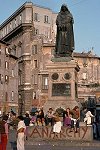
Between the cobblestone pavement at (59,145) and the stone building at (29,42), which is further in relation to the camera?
the stone building at (29,42)

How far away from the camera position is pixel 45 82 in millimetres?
75000

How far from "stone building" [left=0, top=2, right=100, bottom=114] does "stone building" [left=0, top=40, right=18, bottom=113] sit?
62 centimetres

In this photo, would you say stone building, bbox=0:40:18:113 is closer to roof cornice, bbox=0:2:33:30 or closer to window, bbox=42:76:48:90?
window, bbox=42:76:48:90

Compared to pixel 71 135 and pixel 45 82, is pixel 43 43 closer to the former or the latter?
pixel 45 82

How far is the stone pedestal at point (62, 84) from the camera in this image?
22.3 m

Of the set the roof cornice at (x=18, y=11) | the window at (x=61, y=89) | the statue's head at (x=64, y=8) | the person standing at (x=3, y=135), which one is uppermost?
the roof cornice at (x=18, y=11)

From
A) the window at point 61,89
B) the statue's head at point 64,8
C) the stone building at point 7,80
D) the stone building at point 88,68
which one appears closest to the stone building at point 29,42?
the stone building at point 7,80

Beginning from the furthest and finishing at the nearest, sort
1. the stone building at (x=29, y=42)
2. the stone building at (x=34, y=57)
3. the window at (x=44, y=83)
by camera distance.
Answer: the stone building at (x=29, y=42) < the stone building at (x=34, y=57) < the window at (x=44, y=83)

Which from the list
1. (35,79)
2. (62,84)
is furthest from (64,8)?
(35,79)

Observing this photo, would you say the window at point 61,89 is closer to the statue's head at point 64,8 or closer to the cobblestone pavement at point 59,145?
the cobblestone pavement at point 59,145

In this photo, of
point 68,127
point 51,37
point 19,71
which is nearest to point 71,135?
point 68,127

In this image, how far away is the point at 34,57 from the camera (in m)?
78.2

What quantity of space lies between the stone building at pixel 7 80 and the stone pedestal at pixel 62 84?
166 feet

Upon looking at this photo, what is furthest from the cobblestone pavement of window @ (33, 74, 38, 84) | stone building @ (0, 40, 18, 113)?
window @ (33, 74, 38, 84)
